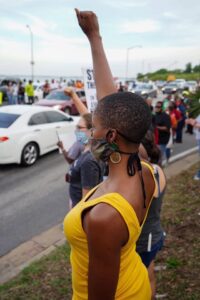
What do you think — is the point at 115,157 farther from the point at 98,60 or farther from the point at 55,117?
the point at 55,117

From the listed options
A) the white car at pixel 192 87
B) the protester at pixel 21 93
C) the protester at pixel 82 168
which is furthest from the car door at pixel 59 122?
the protester at pixel 21 93

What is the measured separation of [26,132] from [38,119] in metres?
0.82

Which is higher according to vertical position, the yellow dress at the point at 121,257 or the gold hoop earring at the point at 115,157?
the gold hoop earring at the point at 115,157

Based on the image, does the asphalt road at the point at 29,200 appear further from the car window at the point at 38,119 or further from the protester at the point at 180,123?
the protester at the point at 180,123

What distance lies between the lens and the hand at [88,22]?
7.30ft

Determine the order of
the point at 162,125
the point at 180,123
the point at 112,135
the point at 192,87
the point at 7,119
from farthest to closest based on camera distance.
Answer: the point at 192,87, the point at 180,123, the point at 7,119, the point at 162,125, the point at 112,135

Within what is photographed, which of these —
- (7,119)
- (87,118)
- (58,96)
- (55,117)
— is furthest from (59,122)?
(58,96)

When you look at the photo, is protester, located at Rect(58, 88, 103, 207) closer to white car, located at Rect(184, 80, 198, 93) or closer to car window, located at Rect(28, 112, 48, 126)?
white car, located at Rect(184, 80, 198, 93)

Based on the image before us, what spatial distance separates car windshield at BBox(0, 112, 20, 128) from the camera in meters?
8.48

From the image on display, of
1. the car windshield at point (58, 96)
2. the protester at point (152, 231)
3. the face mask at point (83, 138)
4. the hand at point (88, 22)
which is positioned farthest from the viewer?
the car windshield at point (58, 96)

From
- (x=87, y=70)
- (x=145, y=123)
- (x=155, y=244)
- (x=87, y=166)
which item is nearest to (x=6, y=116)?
(x=87, y=70)

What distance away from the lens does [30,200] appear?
21.3ft

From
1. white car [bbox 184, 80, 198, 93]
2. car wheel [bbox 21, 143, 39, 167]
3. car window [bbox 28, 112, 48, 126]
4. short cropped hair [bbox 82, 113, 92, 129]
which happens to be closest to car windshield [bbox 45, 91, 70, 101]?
white car [bbox 184, 80, 198, 93]

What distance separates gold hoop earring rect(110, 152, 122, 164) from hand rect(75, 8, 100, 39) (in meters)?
1.12
